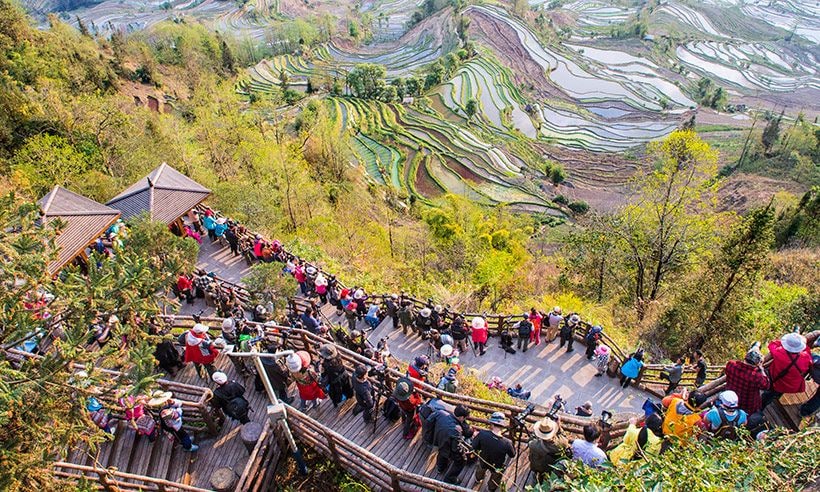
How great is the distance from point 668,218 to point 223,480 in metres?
19.8

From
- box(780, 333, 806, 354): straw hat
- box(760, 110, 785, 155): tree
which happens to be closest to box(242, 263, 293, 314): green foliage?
box(780, 333, 806, 354): straw hat

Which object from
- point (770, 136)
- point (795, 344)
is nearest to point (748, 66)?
point (770, 136)

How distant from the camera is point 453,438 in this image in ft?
27.5

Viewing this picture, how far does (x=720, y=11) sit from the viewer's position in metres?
125

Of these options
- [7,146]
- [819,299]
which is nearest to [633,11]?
[819,299]

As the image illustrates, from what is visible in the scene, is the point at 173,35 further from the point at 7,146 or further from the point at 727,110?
the point at 727,110

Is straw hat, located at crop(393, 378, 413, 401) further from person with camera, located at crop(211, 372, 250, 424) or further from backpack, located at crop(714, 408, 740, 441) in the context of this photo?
backpack, located at crop(714, 408, 740, 441)

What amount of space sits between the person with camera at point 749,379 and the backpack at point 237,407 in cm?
978

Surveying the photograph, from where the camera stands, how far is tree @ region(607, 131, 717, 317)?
1908 centimetres

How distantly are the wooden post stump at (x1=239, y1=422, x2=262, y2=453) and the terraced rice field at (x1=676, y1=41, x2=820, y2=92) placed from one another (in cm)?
10737

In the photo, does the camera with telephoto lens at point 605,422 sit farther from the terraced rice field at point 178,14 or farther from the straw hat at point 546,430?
the terraced rice field at point 178,14

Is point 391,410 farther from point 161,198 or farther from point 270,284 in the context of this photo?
point 161,198

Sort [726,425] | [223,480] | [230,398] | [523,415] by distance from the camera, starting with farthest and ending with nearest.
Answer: [230,398]
[223,480]
[523,415]
[726,425]

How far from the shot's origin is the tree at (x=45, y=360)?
6441mm
